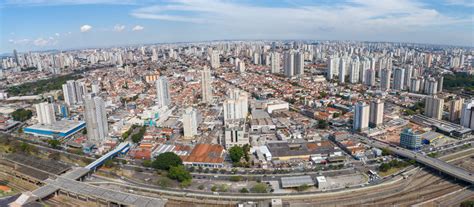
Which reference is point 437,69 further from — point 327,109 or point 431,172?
point 431,172

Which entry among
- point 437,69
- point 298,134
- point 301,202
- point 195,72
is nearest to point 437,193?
point 301,202

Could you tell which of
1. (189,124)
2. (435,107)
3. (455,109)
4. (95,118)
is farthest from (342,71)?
(95,118)

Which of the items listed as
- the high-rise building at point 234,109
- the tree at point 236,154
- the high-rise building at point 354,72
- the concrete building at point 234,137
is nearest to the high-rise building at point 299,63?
the high-rise building at point 354,72

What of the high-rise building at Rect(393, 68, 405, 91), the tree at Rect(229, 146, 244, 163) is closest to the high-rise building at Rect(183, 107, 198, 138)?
the tree at Rect(229, 146, 244, 163)

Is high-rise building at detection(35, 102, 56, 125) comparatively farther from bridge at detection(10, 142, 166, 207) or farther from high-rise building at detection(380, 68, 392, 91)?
high-rise building at detection(380, 68, 392, 91)

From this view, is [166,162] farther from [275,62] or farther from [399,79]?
[275,62]

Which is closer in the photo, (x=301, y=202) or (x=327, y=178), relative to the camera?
(x=301, y=202)
